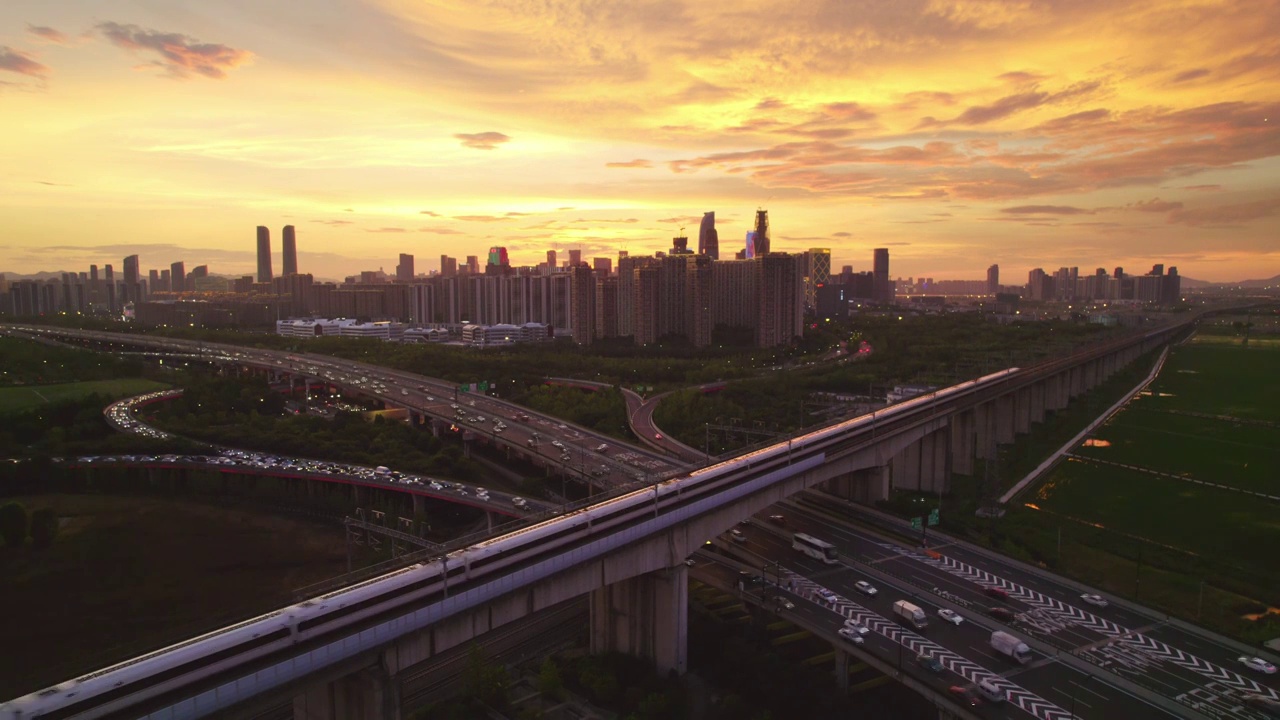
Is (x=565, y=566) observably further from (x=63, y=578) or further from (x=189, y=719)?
(x=63, y=578)

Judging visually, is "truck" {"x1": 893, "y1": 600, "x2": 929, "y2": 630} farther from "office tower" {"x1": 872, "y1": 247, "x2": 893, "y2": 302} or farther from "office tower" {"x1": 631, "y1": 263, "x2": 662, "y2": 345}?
"office tower" {"x1": 872, "y1": 247, "x2": 893, "y2": 302}

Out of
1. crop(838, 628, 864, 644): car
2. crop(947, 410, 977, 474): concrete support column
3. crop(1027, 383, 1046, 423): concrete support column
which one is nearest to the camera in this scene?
crop(838, 628, 864, 644): car

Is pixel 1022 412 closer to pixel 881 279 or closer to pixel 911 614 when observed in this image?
pixel 911 614

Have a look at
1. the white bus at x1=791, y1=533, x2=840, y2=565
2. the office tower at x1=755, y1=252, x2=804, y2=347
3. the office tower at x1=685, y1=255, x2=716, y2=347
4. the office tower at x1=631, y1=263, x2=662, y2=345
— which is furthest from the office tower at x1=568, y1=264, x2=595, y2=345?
the white bus at x1=791, y1=533, x2=840, y2=565

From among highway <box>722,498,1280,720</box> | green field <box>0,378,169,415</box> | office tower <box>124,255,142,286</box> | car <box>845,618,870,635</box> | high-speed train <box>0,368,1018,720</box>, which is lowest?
highway <box>722,498,1280,720</box>

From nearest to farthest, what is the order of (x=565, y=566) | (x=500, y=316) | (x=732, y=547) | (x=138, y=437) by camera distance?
1. (x=565, y=566)
2. (x=732, y=547)
3. (x=138, y=437)
4. (x=500, y=316)

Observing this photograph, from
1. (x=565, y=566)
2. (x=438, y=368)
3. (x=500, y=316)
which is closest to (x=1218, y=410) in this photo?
(x=565, y=566)

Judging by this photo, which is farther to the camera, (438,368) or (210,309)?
(210,309)

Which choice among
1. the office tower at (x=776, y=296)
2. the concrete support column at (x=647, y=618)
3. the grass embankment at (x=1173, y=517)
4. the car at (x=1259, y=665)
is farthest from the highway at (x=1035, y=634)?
the office tower at (x=776, y=296)
